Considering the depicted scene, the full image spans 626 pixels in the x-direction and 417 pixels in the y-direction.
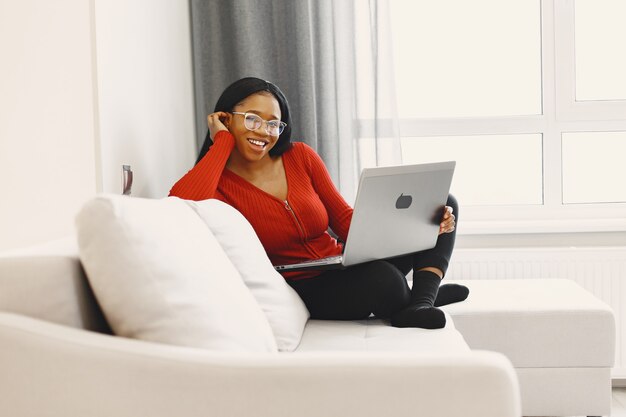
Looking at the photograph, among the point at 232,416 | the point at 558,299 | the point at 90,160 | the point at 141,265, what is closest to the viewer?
the point at 232,416

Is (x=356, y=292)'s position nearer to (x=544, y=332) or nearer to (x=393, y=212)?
(x=393, y=212)

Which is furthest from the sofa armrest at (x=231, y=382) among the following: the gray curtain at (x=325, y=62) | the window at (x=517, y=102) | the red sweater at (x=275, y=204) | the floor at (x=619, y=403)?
the window at (x=517, y=102)

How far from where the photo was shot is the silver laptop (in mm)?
2066

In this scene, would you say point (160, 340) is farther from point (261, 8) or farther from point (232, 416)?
point (261, 8)

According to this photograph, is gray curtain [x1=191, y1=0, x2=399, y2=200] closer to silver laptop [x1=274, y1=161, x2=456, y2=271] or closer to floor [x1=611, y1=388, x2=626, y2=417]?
silver laptop [x1=274, y1=161, x2=456, y2=271]

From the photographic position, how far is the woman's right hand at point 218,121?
8.17ft

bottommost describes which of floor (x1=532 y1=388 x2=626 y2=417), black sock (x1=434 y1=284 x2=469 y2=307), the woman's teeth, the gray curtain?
floor (x1=532 y1=388 x2=626 y2=417)

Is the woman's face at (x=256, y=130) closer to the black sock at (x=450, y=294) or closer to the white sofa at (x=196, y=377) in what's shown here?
the black sock at (x=450, y=294)

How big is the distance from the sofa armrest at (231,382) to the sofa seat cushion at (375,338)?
0.66 meters

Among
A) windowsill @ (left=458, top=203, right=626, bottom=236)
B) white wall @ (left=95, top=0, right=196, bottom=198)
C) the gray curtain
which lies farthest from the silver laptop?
windowsill @ (left=458, top=203, right=626, bottom=236)

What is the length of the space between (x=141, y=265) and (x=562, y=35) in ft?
9.15

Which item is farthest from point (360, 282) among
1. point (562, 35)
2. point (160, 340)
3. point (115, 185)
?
point (562, 35)

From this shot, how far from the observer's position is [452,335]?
198 centimetres

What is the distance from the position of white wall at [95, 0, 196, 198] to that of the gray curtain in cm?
11
